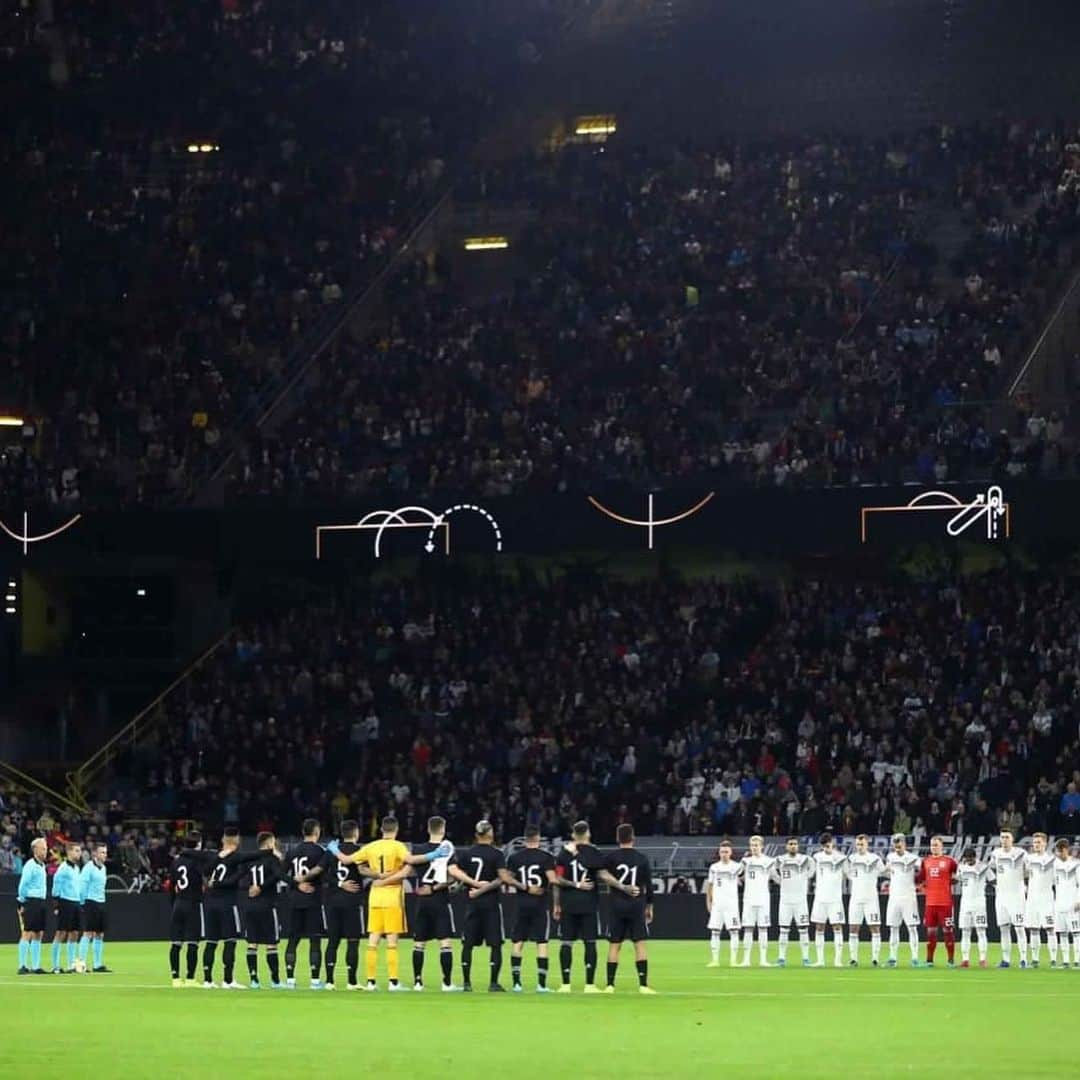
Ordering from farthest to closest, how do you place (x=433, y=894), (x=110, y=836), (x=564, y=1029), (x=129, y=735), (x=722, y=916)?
(x=129, y=735)
(x=110, y=836)
(x=722, y=916)
(x=433, y=894)
(x=564, y=1029)

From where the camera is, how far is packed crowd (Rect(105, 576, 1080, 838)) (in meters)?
46.5

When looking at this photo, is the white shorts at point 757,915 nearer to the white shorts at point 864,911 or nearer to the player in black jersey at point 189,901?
the white shorts at point 864,911

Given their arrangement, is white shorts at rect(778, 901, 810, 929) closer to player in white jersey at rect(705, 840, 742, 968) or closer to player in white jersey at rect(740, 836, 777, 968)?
player in white jersey at rect(740, 836, 777, 968)

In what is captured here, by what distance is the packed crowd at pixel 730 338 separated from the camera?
50.7 meters

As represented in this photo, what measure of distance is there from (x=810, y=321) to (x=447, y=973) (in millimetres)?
27579

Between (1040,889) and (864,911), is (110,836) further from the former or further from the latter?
(1040,889)

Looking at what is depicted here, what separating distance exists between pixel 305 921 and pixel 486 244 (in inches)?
1308

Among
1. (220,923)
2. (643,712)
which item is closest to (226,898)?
(220,923)

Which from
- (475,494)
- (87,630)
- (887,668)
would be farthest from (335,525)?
(887,668)

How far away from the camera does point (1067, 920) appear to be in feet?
117

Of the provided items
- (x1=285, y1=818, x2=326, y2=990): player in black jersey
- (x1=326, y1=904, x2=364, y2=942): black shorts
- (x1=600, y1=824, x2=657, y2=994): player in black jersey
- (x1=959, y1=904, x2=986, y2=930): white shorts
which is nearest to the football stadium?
(x1=959, y1=904, x2=986, y2=930): white shorts

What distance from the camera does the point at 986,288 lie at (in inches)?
2090

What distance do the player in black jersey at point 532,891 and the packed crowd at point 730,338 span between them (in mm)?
21559

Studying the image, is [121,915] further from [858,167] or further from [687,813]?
[858,167]
